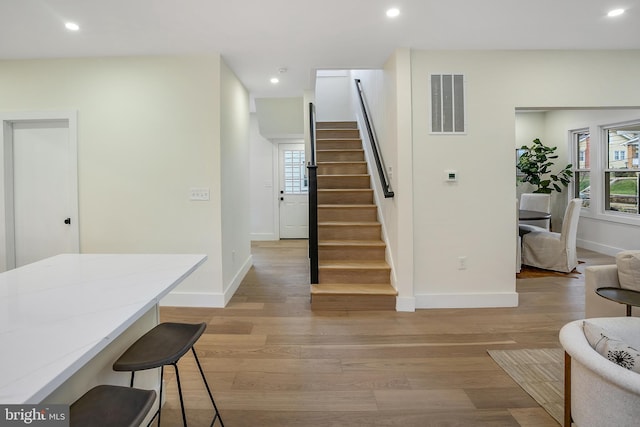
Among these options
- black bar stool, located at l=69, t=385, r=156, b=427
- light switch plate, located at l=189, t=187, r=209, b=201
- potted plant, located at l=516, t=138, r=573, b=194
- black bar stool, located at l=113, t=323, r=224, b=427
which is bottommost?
black bar stool, located at l=69, t=385, r=156, b=427

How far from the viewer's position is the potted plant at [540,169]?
633 centimetres

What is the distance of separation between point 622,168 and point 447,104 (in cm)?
411

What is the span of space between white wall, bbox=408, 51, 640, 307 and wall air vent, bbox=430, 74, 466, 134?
0.20ft

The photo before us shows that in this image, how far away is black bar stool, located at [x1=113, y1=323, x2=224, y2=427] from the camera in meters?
1.26

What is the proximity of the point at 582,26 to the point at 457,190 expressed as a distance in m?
1.63

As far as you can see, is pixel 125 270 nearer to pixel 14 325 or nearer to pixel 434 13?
pixel 14 325

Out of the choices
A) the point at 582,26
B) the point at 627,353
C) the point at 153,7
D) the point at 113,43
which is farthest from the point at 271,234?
the point at 627,353

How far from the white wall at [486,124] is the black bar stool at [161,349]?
7.65ft

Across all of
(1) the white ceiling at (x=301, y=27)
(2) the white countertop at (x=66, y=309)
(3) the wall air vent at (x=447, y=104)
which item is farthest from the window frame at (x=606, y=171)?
(2) the white countertop at (x=66, y=309)

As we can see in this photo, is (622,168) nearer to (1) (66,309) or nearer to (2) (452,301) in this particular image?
(2) (452,301)

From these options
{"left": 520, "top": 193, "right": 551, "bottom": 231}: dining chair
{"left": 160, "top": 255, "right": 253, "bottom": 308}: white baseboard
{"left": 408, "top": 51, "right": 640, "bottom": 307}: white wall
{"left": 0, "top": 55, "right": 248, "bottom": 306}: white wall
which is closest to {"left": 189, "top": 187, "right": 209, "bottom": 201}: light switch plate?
{"left": 0, "top": 55, "right": 248, "bottom": 306}: white wall

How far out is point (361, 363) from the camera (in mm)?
2396

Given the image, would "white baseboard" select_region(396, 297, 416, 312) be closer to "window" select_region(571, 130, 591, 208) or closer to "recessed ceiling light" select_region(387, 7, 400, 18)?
"recessed ceiling light" select_region(387, 7, 400, 18)

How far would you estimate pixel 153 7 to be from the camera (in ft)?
8.12
